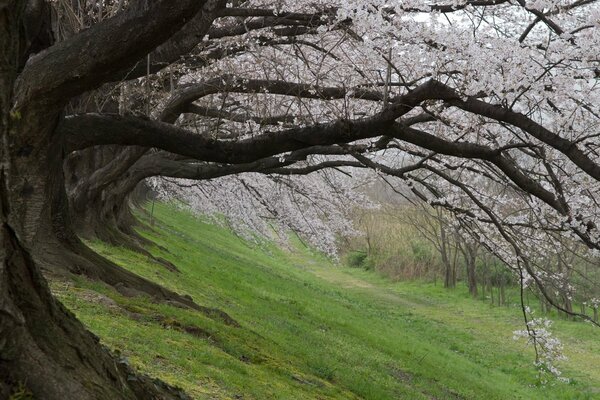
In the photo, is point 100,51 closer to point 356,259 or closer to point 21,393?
point 21,393

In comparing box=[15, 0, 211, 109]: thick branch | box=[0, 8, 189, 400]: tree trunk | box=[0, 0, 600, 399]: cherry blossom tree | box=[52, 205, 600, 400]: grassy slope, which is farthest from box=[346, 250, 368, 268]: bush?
box=[0, 8, 189, 400]: tree trunk

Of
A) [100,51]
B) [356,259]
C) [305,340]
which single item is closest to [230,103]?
[305,340]

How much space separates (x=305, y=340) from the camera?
1320 cm

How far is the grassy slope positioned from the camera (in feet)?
23.7

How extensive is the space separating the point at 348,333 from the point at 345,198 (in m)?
3.91

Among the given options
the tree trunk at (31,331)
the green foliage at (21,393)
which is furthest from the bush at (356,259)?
the green foliage at (21,393)

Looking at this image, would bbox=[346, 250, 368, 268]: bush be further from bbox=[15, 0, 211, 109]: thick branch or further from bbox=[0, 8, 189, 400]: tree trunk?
bbox=[0, 8, 189, 400]: tree trunk

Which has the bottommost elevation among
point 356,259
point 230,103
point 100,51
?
point 356,259

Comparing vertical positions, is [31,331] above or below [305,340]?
above

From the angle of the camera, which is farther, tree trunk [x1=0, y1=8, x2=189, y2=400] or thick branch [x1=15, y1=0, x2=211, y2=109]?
thick branch [x1=15, y1=0, x2=211, y2=109]

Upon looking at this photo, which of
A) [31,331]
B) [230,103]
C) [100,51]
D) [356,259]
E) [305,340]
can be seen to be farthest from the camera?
[356,259]

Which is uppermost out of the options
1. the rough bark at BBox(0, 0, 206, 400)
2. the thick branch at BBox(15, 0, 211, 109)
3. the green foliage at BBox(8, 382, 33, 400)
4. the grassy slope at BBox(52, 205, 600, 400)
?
the thick branch at BBox(15, 0, 211, 109)

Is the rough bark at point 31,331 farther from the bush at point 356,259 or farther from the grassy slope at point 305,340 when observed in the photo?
the bush at point 356,259

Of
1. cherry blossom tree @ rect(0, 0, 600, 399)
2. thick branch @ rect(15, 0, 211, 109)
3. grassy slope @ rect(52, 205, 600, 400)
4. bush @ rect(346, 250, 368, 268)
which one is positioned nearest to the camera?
cherry blossom tree @ rect(0, 0, 600, 399)
